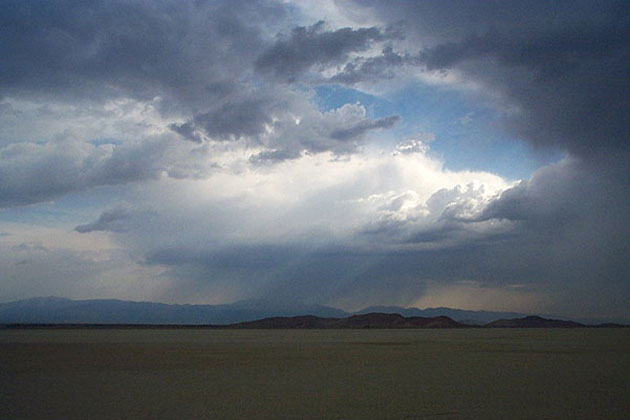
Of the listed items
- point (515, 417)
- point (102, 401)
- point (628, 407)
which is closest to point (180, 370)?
point (102, 401)

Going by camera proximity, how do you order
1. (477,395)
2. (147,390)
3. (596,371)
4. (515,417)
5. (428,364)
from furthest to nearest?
(428,364) → (596,371) → (147,390) → (477,395) → (515,417)

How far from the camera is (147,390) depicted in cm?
1553

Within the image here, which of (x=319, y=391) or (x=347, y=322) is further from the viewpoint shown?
(x=347, y=322)

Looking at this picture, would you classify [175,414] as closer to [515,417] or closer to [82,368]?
[515,417]

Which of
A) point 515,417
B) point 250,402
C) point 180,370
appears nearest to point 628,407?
point 515,417

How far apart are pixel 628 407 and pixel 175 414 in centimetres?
1017

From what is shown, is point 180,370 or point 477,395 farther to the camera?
point 180,370

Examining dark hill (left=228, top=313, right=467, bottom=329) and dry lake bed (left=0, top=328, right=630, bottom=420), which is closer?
dry lake bed (left=0, top=328, right=630, bottom=420)

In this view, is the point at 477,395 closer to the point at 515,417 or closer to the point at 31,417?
the point at 515,417

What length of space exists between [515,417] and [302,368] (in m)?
12.2

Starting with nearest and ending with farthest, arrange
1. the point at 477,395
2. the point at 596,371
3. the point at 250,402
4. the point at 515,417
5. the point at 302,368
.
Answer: the point at 515,417 < the point at 250,402 < the point at 477,395 < the point at 596,371 < the point at 302,368

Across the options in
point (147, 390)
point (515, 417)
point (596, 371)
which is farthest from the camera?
point (596, 371)

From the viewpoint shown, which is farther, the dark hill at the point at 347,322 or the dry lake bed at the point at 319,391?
the dark hill at the point at 347,322

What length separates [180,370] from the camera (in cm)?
2184
